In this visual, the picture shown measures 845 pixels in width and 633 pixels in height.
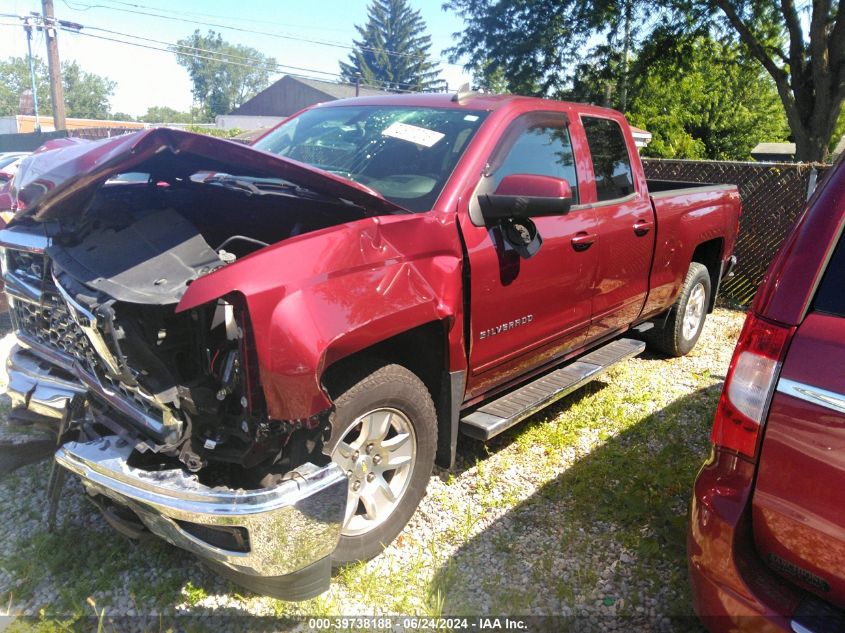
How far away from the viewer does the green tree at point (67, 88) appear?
82.5 meters

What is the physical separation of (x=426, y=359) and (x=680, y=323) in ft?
11.0

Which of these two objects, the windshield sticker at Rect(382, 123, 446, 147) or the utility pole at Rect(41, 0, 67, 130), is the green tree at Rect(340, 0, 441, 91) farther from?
the windshield sticker at Rect(382, 123, 446, 147)

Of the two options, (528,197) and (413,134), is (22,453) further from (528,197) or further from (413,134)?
(528,197)

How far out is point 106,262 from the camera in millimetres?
2406

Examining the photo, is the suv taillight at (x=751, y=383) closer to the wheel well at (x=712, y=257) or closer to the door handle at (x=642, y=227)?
the door handle at (x=642, y=227)

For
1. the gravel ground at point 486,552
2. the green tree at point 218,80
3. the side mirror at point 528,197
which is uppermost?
the green tree at point 218,80

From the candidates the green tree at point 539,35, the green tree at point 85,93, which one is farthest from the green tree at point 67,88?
the green tree at point 539,35

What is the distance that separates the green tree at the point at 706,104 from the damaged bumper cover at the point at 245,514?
19.2m

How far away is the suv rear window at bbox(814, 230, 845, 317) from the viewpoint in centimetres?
→ 175

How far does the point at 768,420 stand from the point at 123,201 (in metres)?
2.71

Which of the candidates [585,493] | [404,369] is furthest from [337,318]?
[585,493]

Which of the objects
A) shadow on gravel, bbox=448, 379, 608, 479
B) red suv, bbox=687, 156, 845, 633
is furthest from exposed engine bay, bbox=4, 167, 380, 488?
shadow on gravel, bbox=448, 379, 608, 479

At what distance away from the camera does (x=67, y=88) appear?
88.6 m

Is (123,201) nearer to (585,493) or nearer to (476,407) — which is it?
(476,407)
